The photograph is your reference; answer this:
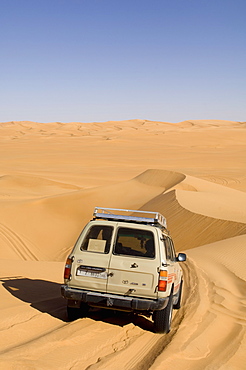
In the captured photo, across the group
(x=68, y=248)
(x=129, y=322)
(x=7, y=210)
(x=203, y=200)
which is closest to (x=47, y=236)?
(x=68, y=248)

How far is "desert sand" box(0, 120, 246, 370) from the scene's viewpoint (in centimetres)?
536

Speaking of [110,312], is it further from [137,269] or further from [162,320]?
[137,269]

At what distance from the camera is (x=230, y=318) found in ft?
24.2

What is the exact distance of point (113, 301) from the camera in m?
6.16

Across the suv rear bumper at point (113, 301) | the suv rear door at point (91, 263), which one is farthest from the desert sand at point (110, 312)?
the suv rear door at point (91, 263)

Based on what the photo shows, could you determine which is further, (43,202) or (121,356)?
(43,202)

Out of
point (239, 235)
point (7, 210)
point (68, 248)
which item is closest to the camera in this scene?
point (239, 235)

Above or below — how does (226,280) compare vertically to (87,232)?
below

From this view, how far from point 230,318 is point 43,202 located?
16.8m

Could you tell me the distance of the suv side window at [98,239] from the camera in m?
6.52

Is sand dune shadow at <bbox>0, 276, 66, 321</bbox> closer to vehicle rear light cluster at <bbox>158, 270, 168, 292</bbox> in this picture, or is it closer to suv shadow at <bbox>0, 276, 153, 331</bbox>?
suv shadow at <bbox>0, 276, 153, 331</bbox>

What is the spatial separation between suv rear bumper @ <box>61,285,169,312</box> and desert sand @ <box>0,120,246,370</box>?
1.17 ft

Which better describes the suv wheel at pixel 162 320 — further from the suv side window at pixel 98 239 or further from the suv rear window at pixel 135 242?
the suv side window at pixel 98 239

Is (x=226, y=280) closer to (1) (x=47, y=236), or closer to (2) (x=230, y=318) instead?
(2) (x=230, y=318)
